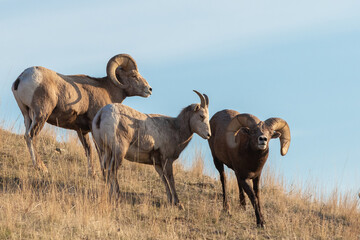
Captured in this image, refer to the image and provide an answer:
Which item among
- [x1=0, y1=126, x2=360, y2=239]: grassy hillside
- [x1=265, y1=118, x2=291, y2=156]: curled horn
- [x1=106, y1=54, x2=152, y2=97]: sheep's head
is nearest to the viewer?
[x1=0, y1=126, x2=360, y2=239]: grassy hillside

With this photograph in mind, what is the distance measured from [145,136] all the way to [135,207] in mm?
1499

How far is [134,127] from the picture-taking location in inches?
448

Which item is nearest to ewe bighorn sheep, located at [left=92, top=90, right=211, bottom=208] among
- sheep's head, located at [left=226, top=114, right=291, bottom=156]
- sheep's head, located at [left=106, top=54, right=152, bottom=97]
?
sheep's head, located at [left=226, top=114, right=291, bottom=156]

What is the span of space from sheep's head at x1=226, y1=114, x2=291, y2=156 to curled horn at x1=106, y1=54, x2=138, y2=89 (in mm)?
3491

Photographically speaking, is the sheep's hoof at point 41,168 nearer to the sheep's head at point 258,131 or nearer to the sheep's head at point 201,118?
the sheep's head at point 201,118

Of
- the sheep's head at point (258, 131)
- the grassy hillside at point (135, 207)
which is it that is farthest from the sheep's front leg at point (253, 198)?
the sheep's head at point (258, 131)

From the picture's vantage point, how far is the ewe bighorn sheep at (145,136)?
1109 centimetres

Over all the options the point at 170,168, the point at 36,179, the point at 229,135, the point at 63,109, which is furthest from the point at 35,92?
the point at 229,135

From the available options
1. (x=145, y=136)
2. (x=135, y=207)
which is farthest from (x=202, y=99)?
(x=135, y=207)

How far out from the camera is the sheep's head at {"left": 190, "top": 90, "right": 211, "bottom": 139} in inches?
469

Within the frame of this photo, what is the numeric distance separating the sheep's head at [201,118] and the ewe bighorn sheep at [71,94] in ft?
8.65

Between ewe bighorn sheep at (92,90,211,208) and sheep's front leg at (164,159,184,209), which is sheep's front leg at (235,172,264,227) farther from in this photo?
sheep's front leg at (164,159,184,209)

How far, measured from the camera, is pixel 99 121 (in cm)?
1125

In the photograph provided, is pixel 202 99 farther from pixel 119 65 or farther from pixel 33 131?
pixel 33 131
